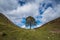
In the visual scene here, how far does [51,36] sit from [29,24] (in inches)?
2129

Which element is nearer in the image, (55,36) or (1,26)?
(55,36)

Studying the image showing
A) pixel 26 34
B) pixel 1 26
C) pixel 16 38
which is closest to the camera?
pixel 16 38

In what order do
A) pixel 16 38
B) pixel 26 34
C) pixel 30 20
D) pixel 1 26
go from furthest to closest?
1. pixel 30 20
2. pixel 1 26
3. pixel 26 34
4. pixel 16 38

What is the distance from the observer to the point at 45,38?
1925 inches

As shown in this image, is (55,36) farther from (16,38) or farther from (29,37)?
(16,38)

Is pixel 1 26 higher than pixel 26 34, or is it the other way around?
pixel 1 26

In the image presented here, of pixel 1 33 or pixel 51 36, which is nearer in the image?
pixel 1 33

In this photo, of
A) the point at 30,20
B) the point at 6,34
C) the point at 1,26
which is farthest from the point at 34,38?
the point at 30,20

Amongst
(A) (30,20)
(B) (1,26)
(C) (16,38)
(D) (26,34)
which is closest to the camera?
(C) (16,38)

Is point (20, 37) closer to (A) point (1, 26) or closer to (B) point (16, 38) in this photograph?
(B) point (16, 38)

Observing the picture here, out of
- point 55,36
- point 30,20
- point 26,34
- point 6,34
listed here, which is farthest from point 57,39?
point 30,20

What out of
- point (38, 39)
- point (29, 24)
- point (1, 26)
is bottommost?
point (38, 39)

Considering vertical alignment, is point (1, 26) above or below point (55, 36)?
above

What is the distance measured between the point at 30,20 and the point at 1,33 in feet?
176
